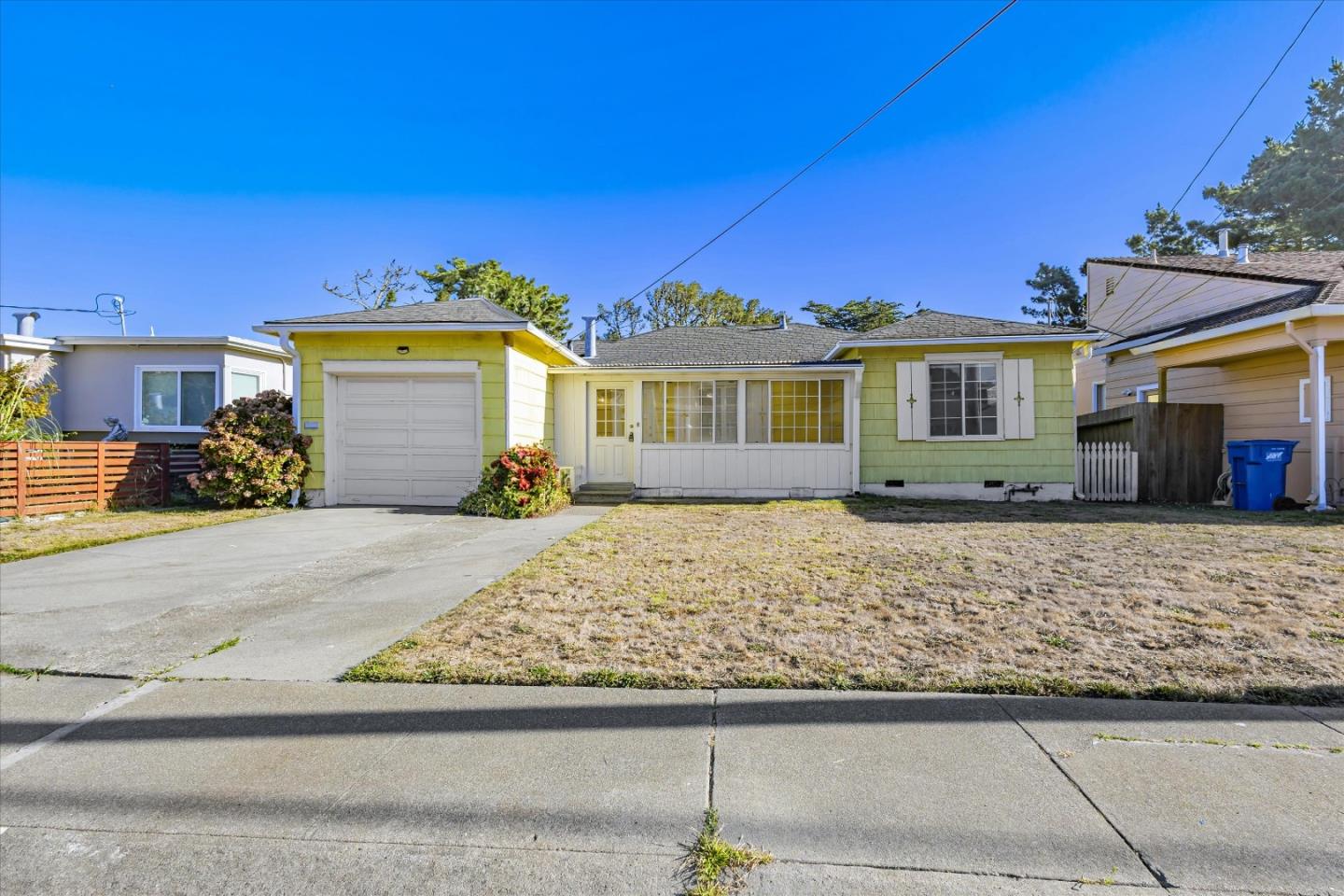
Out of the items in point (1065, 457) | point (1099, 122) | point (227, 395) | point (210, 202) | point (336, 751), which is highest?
point (210, 202)

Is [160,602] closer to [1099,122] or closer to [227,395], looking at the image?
[227,395]

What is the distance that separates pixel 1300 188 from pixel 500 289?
32492mm

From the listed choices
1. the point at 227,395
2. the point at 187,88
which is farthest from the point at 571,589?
the point at 187,88

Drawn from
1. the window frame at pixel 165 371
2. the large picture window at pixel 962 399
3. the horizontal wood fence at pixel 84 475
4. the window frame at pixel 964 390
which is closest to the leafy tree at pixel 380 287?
the window frame at pixel 165 371

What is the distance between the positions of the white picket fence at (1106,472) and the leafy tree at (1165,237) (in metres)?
24.6

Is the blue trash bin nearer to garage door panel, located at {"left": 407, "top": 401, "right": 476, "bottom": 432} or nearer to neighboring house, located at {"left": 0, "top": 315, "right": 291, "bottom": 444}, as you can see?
garage door panel, located at {"left": 407, "top": 401, "right": 476, "bottom": 432}

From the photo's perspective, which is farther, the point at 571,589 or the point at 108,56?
the point at 108,56

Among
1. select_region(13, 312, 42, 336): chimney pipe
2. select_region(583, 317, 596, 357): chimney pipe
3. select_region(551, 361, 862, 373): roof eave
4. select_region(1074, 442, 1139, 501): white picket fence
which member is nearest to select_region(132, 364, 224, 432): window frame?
select_region(13, 312, 42, 336): chimney pipe

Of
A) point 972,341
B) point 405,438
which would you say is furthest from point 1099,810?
point 405,438

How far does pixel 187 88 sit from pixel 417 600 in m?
15.8

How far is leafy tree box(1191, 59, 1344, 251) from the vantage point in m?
24.2

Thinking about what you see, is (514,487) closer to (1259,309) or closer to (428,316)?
(428,316)

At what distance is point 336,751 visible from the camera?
7.79 ft

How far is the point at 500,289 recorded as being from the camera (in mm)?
25438
